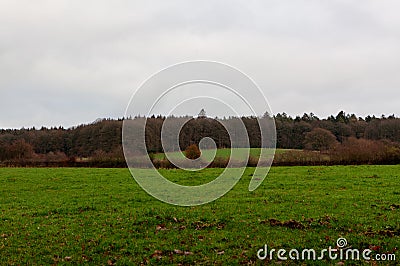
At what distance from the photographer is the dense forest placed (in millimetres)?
15238

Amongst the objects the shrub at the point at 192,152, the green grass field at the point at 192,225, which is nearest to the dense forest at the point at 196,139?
the shrub at the point at 192,152

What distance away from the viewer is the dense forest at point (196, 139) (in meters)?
15.2

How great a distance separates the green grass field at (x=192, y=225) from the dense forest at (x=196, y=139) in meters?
2.83

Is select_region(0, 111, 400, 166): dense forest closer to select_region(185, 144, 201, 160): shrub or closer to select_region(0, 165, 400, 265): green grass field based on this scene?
select_region(185, 144, 201, 160): shrub

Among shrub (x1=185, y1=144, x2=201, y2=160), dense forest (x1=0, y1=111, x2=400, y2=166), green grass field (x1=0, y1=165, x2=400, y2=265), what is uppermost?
dense forest (x1=0, y1=111, x2=400, y2=166)

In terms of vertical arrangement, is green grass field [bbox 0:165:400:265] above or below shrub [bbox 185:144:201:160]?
below

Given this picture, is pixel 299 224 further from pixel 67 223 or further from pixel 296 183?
pixel 296 183

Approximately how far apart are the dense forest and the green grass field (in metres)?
2.83

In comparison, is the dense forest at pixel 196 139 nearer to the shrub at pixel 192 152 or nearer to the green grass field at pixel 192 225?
the shrub at pixel 192 152

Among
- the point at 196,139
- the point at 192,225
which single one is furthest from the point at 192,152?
the point at 192,225

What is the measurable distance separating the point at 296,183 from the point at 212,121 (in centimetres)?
1149

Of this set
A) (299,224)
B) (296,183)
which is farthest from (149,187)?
(299,224)

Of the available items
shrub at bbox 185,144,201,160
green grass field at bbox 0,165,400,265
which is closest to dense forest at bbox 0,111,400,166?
shrub at bbox 185,144,201,160

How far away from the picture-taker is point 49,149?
82188 mm
